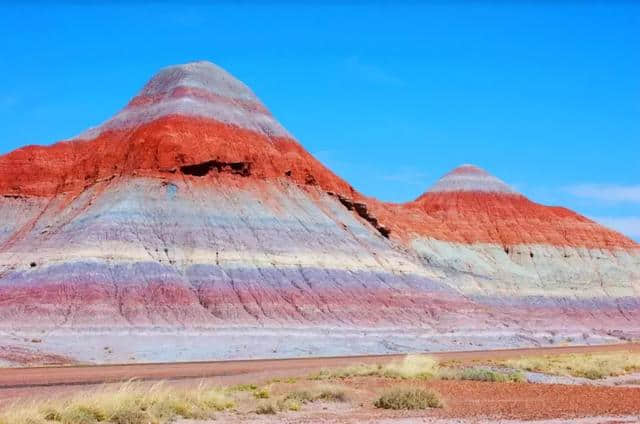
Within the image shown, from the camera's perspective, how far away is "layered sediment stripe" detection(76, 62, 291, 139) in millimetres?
89000

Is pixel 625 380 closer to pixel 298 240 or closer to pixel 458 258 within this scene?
pixel 298 240

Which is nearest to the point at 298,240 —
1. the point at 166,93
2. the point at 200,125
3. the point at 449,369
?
the point at 200,125

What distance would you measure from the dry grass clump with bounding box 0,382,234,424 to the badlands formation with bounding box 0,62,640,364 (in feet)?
78.2

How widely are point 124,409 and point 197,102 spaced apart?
73.9 m

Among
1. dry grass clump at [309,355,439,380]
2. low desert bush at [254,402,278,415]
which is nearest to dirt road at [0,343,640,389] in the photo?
dry grass clump at [309,355,439,380]

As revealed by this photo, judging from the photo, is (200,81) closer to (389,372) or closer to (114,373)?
(114,373)

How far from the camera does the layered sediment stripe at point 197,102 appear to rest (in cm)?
8900

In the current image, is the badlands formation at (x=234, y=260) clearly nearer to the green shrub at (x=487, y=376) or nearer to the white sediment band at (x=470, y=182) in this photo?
the white sediment band at (x=470, y=182)

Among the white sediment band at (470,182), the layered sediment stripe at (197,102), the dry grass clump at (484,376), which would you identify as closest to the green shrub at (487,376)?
the dry grass clump at (484,376)

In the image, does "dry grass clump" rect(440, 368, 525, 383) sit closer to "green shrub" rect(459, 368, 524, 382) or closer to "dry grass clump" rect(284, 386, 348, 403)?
"green shrub" rect(459, 368, 524, 382)

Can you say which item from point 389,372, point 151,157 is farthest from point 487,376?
point 151,157

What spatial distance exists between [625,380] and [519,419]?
629 inches

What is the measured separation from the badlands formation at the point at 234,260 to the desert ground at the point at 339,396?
51.8 feet

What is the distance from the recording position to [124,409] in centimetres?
1825
